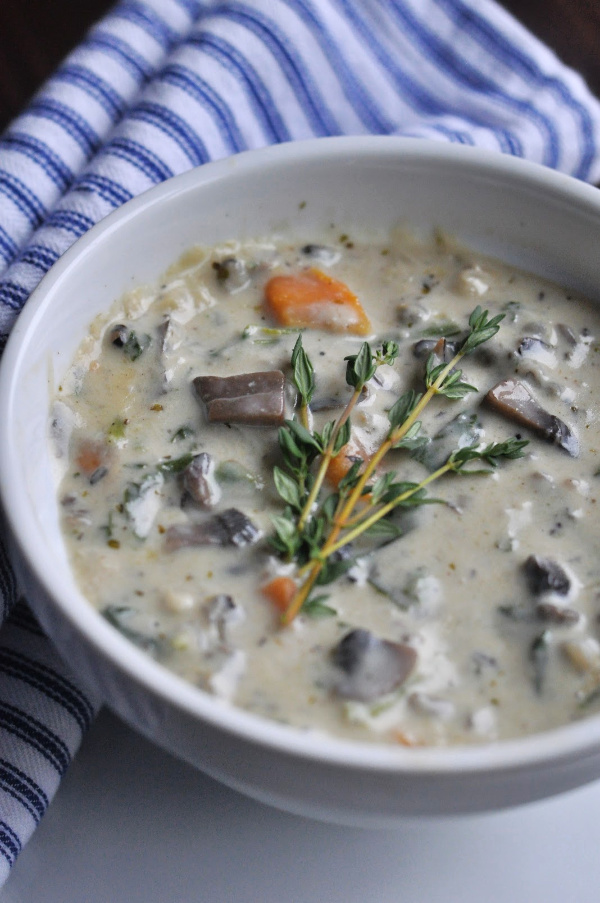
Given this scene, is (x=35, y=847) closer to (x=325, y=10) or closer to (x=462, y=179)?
(x=462, y=179)

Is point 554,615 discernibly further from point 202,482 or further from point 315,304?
point 315,304

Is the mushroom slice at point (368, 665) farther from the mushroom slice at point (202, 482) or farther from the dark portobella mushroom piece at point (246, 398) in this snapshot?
the dark portobella mushroom piece at point (246, 398)

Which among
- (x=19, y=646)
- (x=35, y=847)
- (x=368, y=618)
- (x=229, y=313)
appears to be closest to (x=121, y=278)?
(x=229, y=313)

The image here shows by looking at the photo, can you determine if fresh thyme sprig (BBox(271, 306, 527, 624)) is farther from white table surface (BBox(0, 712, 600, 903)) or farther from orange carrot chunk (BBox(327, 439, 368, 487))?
Result: white table surface (BBox(0, 712, 600, 903))

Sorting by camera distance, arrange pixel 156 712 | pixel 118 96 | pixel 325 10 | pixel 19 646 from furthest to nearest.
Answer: pixel 325 10, pixel 118 96, pixel 19 646, pixel 156 712

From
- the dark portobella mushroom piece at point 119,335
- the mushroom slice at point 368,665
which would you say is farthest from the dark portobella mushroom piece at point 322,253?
the mushroom slice at point 368,665

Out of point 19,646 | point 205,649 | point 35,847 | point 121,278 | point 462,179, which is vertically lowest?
point 35,847

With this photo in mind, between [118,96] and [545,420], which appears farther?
[118,96]

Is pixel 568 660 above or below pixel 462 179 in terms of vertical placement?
below
